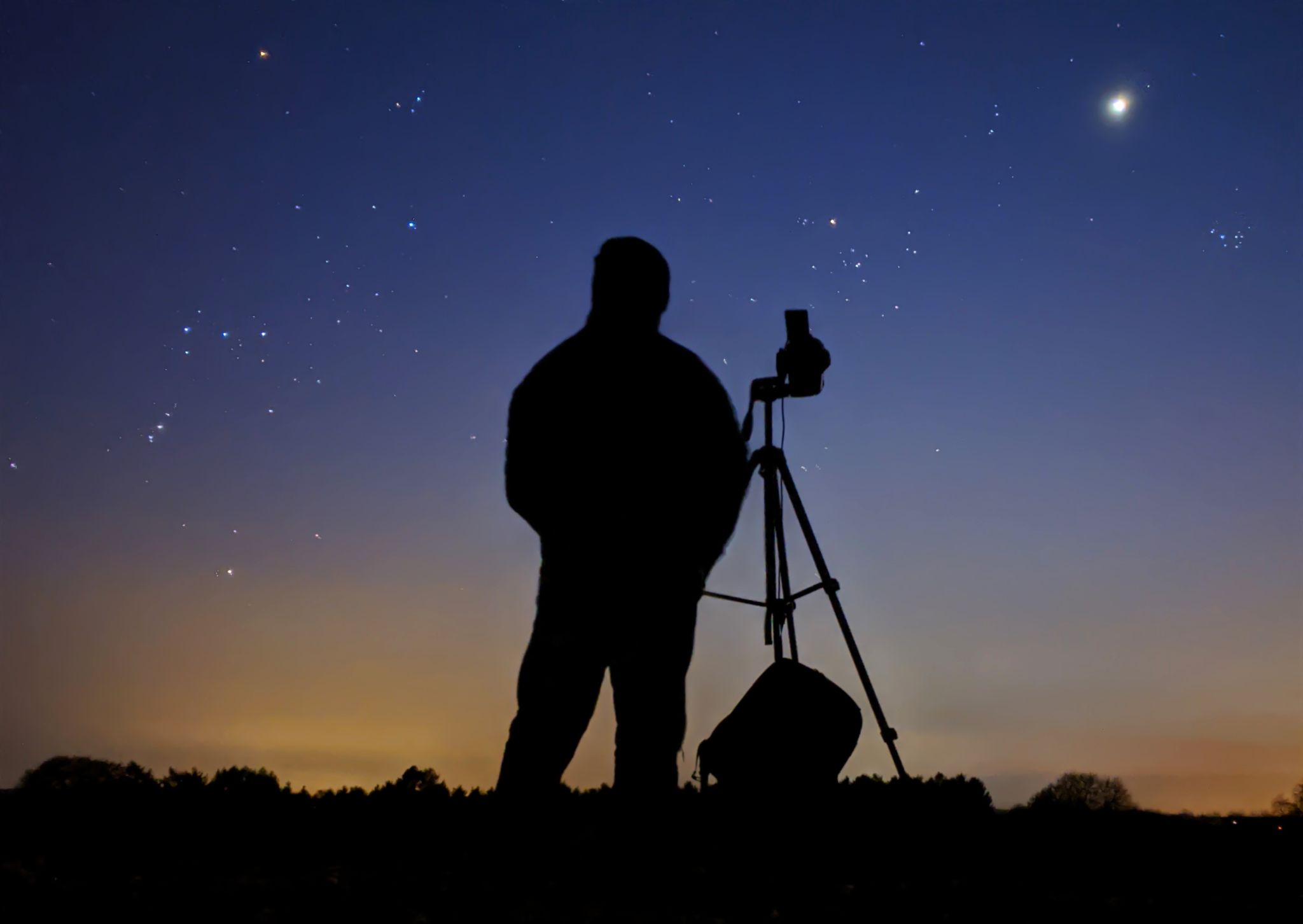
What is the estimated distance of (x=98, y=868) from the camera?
9.68ft

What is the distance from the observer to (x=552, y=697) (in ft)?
11.0

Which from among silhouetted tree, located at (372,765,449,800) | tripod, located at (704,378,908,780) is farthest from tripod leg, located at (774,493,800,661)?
silhouetted tree, located at (372,765,449,800)

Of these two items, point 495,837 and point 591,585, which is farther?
point 591,585

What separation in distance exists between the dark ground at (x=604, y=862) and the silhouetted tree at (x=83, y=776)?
172 millimetres

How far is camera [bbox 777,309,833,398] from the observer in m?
5.62

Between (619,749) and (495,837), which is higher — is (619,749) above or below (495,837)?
above

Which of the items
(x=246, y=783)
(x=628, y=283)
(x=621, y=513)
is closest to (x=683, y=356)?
(x=628, y=283)

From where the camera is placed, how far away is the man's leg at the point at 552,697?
330 cm

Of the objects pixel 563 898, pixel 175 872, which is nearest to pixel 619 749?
pixel 563 898

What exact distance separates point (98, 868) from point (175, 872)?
32cm

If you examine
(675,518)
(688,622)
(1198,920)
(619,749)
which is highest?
(675,518)

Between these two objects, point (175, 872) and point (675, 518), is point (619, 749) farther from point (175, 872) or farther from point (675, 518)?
point (175, 872)

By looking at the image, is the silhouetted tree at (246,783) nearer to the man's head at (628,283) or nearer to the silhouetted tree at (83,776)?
the silhouetted tree at (83,776)

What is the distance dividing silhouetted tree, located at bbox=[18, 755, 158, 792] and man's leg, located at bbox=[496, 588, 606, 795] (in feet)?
6.53
